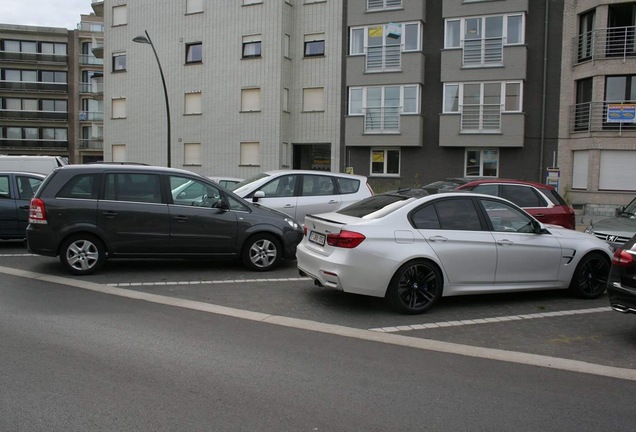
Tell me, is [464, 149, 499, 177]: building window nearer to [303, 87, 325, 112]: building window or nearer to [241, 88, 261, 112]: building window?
[303, 87, 325, 112]: building window

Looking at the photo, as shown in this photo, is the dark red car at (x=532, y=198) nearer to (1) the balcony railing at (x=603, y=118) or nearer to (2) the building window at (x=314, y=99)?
(1) the balcony railing at (x=603, y=118)

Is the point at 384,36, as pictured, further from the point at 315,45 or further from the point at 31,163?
the point at 31,163

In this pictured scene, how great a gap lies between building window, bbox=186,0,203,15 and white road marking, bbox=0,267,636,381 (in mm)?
27442

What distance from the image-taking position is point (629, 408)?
4250 millimetres

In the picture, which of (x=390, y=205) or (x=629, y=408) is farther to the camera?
(x=390, y=205)

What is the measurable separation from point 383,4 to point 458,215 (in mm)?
23955

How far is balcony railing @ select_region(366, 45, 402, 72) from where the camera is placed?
93.1ft

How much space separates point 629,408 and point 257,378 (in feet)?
9.35

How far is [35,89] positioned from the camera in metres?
56.3

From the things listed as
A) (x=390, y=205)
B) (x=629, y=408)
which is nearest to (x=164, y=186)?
(x=390, y=205)

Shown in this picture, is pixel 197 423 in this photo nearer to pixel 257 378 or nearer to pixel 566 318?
pixel 257 378

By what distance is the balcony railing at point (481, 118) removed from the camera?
86.7 feet

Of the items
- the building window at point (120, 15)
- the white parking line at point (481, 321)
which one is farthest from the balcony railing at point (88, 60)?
the white parking line at point (481, 321)

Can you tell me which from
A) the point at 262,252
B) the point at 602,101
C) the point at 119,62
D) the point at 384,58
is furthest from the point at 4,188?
the point at 119,62
